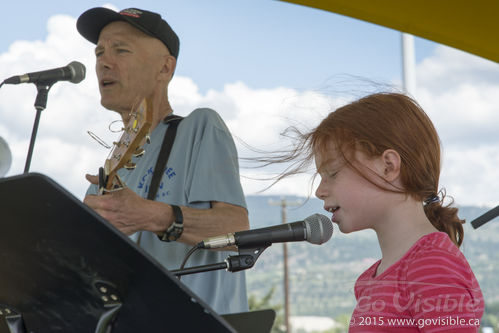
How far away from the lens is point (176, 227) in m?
1.76

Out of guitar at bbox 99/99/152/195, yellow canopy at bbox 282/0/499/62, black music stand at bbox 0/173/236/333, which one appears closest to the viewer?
black music stand at bbox 0/173/236/333

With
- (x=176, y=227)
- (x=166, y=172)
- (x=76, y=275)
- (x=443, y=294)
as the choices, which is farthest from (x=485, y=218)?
(x=76, y=275)

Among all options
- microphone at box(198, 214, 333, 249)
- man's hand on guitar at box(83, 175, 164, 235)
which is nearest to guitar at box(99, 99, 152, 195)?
man's hand on guitar at box(83, 175, 164, 235)

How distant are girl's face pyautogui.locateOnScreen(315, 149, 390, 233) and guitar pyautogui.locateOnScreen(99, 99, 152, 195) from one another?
1.46ft

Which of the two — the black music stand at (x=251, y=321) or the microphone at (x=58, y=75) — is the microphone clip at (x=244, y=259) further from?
the microphone at (x=58, y=75)

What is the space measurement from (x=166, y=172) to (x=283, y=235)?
0.83 metres

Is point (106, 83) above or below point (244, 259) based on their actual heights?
above

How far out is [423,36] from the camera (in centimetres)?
274

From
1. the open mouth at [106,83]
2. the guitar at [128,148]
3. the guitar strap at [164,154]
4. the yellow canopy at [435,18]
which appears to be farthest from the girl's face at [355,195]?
the yellow canopy at [435,18]

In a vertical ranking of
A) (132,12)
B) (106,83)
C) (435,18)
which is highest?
(435,18)

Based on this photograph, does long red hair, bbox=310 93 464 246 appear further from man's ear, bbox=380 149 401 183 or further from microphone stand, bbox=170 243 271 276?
microphone stand, bbox=170 243 271 276

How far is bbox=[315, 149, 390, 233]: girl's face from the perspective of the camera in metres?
1.35

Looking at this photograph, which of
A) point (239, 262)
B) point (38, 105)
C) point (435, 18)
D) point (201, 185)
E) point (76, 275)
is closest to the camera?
point (76, 275)

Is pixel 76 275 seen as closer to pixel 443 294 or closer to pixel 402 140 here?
pixel 443 294
